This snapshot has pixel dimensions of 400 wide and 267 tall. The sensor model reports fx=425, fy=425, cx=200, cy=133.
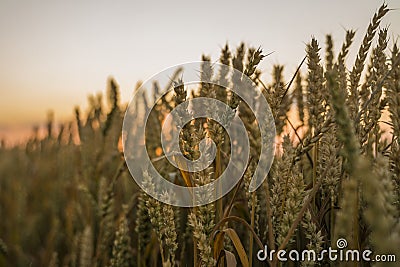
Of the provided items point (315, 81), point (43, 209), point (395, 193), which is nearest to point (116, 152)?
point (43, 209)

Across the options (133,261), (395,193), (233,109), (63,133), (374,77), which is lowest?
(133,261)

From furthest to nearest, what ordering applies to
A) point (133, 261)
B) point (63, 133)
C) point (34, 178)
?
point (34, 178)
point (63, 133)
point (133, 261)

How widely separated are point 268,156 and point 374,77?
0.40 metres

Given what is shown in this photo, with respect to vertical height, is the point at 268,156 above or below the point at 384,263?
above

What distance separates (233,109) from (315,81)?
33 centimetres

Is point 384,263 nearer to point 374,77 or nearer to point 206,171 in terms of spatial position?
point 206,171

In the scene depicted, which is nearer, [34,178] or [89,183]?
[89,183]

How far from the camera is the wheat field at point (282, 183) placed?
801 mm

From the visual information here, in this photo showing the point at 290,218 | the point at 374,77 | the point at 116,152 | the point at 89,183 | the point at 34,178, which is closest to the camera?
the point at 290,218

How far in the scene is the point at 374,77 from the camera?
4.02 ft


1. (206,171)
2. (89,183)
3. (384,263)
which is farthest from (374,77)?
(89,183)

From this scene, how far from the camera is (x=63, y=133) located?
3076mm

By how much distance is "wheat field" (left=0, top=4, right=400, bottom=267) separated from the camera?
80cm

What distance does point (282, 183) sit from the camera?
1135 mm
